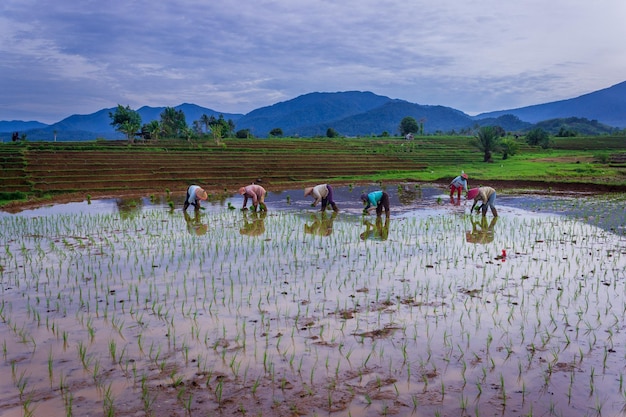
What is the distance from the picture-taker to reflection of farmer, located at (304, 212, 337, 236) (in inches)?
489

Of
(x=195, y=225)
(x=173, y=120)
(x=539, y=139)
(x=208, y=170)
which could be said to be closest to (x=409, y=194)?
(x=195, y=225)

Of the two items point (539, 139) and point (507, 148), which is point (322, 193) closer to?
point (507, 148)

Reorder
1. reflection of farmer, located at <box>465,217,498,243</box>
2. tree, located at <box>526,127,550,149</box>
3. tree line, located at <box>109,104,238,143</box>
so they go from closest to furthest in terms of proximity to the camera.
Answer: reflection of farmer, located at <box>465,217,498,243</box>
tree line, located at <box>109,104,238,143</box>
tree, located at <box>526,127,550,149</box>

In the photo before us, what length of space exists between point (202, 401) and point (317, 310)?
253 cm

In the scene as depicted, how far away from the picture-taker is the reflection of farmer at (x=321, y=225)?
40.7 ft

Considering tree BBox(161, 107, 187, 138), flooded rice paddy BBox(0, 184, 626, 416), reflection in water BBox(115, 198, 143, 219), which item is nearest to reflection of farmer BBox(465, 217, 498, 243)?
flooded rice paddy BBox(0, 184, 626, 416)

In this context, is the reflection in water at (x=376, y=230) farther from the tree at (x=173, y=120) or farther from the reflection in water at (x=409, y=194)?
the tree at (x=173, y=120)

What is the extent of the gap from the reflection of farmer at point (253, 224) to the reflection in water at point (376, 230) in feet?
9.23

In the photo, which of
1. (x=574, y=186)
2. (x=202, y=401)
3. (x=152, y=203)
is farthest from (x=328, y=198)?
(x=574, y=186)

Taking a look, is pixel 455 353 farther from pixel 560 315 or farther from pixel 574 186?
pixel 574 186

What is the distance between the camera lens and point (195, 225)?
13570mm

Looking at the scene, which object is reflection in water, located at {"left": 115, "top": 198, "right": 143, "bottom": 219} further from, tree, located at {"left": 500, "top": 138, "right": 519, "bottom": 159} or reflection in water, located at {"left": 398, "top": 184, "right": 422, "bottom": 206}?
tree, located at {"left": 500, "top": 138, "right": 519, "bottom": 159}

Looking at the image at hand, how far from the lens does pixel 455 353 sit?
5.20m

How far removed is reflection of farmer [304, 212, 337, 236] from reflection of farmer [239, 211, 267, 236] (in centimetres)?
130
